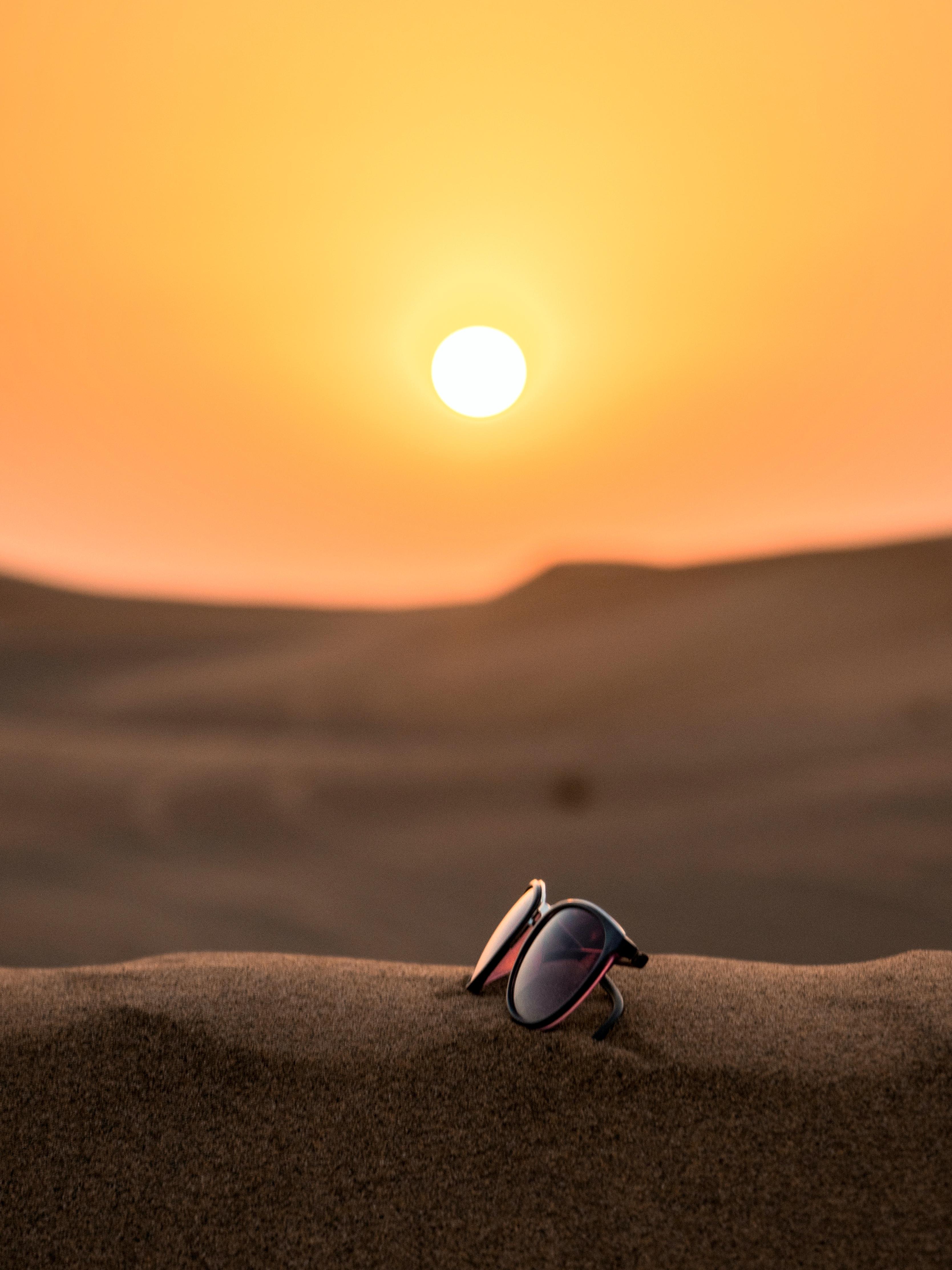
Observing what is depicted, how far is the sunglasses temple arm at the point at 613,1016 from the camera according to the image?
109cm

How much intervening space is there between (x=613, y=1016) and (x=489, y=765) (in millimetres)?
2490

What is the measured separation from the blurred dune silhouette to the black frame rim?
1.71 metres

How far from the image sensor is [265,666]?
13.0ft

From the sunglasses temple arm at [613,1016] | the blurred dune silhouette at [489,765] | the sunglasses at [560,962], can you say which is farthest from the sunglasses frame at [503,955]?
the blurred dune silhouette at [489,765]

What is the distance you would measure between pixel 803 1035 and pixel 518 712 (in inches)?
104

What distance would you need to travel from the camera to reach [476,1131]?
94 centimetres

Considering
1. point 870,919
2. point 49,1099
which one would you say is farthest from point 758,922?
point 49,1099

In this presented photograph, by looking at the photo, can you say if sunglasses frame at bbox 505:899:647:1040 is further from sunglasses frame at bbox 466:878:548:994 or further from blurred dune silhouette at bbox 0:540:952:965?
blurred dune silhouette at bbox 0:540:952:965

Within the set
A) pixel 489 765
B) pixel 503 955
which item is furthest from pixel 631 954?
pixel 489 765

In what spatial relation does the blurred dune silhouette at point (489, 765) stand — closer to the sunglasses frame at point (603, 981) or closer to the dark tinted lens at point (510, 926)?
the dark tinted lens at point (510, 926)

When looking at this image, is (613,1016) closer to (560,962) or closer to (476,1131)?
(560,962)

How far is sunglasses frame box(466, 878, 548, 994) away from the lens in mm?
1308

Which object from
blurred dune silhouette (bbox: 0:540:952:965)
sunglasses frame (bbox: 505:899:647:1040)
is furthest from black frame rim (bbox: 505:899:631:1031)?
blurred dune silhouette (bbox: 0:540:952:965)

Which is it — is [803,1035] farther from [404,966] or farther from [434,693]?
[434,693]
